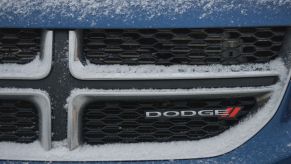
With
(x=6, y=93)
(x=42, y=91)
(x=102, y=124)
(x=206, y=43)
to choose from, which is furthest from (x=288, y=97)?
(x=6, y=93)

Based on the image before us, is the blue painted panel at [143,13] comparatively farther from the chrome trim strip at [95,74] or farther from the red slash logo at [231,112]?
the red slash logo at [231,112]

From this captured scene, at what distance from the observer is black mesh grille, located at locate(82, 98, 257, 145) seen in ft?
7.02

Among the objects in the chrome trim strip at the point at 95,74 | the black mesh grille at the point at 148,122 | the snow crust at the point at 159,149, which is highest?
the chrome trim strip at the point at 95,74

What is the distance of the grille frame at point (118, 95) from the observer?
204 centimetres

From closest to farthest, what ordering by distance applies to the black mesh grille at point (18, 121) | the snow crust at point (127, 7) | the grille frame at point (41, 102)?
the snow crust at point (127, 7) → the grille frame at point (41, 102) → the black mesh grille at point (18, 121)

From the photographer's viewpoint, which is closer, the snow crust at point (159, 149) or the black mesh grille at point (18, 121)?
the snow crust at point (159, 149)

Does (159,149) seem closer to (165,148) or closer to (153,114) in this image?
(165,148)

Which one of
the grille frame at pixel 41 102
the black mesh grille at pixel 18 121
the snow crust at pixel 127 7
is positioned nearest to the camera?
the snow crust at pixel 127 7

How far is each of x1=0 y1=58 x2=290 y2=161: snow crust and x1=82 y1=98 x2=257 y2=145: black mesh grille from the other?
0.11ft

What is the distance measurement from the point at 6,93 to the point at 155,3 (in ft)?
2.34

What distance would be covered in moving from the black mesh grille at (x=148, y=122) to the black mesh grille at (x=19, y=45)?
33 cm

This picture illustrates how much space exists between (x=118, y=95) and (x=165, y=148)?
31 centimetres

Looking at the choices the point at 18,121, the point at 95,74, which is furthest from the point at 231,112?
the point at 18,121

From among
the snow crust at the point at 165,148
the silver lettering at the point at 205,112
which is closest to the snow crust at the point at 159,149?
the snow crust at the point at 165,148
